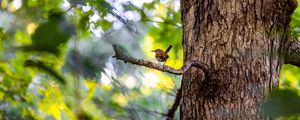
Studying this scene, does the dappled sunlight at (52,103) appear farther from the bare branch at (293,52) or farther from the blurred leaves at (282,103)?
the blurred leaves at (282,103)

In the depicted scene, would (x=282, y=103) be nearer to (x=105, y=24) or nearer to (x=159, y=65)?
(x=159, y=65)

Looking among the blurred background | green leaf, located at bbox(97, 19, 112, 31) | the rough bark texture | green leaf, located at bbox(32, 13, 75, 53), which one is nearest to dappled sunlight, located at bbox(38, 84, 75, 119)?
the blurred background

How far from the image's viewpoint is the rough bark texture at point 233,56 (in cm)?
134

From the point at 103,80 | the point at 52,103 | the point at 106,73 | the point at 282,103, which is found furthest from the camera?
the point at 52,103

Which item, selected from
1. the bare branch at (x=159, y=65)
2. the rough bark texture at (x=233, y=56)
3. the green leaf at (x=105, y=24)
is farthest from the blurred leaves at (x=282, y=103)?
the green leaf at (x=105, y=24)

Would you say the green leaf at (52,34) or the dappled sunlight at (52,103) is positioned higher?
the dappled sunlight at (52,103)

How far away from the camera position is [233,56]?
4.50 feet

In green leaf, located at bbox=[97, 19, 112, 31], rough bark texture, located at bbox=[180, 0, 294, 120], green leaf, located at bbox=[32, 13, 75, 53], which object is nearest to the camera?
green leaf, located at bbox=[32, 13, 75, 53]

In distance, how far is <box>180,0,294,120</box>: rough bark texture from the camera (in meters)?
1.34

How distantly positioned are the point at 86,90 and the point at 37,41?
2296 mm

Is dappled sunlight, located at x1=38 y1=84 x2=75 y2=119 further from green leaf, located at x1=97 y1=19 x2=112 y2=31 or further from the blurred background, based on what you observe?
green leaf, located at x1=97 y1=19 x2=112 y2=31

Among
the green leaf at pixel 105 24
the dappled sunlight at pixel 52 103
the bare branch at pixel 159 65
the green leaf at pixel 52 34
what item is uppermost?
the green leaf at pixel 105 24

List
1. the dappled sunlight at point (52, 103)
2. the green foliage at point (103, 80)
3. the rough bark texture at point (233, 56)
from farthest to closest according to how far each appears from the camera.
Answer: the dappled sunlight at point (52, 103), the green foliage at point (103, 80), the rough bark texture at point (233, 56)

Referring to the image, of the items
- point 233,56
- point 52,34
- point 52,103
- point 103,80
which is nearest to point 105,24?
point 103,80
